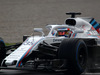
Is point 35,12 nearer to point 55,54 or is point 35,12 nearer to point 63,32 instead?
point 63,32

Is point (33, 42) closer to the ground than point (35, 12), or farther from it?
closer to the ground

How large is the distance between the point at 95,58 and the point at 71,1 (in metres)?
29.6

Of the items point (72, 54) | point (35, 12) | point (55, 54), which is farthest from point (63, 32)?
point (35, 12)

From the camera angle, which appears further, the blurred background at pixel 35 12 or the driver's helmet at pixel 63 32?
the blurred background at pixel 35 12

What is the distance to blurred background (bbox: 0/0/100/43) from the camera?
34594mm

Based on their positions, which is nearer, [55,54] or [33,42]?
[55,54]

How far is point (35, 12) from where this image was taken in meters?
38.2

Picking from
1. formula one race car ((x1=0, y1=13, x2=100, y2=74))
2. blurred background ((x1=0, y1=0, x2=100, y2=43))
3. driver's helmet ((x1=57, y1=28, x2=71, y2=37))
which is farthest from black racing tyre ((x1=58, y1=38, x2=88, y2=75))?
blurred background ((x1=0, y1=0, x2=100, y2=43))

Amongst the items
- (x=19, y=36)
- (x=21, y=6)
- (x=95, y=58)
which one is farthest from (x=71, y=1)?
(x=95, y=58)

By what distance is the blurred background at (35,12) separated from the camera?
3459 cm

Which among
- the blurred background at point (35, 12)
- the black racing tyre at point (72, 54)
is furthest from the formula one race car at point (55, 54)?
the blurred background at point (35, 12)

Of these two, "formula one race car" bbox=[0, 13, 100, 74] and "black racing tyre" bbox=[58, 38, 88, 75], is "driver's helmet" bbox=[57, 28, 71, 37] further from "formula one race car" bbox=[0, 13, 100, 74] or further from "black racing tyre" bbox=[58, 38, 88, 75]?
"black racing tyre" bbox=[58, 38, 88, 75]

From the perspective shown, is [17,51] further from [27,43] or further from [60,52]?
[60,52]

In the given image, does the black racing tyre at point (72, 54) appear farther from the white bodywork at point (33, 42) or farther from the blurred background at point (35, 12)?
the blurred background at point (35, 12)
